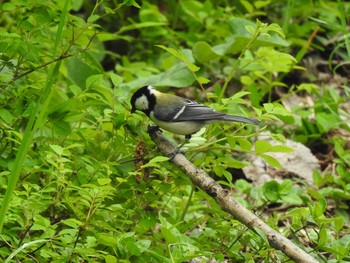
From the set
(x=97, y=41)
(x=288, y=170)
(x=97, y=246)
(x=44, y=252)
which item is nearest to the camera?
(x=44, y=252)

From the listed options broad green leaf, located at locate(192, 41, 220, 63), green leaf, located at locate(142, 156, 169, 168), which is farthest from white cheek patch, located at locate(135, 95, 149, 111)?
broad green leaf, located at locate(192, 41, 220, 63)

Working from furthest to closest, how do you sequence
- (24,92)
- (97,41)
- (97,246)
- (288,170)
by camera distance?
(97,41)
(288,170)
(24,92)
(97,246)

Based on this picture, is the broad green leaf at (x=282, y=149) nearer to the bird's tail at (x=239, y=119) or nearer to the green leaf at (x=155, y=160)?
the bird's tail at (x=239, y=119)

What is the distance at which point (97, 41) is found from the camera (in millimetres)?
6062

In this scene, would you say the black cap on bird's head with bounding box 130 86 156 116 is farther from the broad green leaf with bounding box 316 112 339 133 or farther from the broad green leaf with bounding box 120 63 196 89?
the broad green leaf with bounding box 316 112 339 133

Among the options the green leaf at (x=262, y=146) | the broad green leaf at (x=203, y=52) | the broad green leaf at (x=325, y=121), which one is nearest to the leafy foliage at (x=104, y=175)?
the green leaf at (x=262, y=146)

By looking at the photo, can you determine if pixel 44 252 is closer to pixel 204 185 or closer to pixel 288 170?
pixel 204 185

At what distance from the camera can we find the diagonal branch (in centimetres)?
308

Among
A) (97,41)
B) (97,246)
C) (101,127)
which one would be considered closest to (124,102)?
(101,127)

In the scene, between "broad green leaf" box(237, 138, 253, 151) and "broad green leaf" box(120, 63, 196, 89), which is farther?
"broad green leaf" box(120, 63, 196, 89)

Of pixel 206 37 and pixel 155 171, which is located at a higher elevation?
pixel 155 171

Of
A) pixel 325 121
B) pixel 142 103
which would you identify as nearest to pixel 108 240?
pixel 142 103

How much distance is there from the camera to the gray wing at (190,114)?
11.7 ft

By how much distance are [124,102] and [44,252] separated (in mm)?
1121
